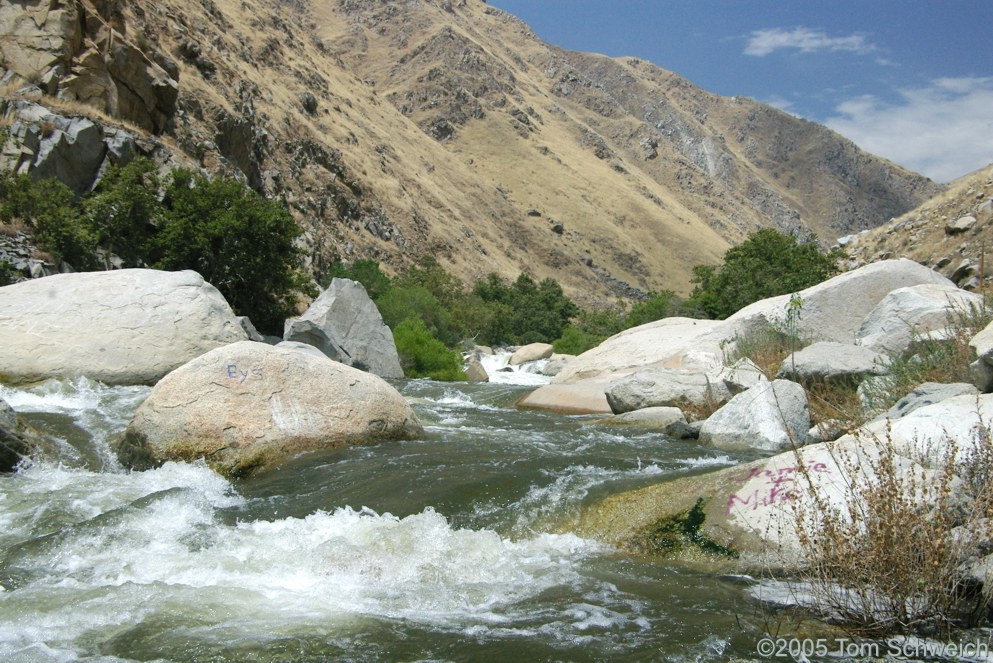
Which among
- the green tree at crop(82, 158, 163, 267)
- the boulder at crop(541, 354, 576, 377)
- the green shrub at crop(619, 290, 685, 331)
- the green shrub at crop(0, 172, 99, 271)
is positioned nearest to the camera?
the green shrub at crop(0, 172, 99, 271)

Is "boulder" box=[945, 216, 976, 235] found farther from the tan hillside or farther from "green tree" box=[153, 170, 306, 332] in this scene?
"green tree" box=[153, 170, 306, 332]

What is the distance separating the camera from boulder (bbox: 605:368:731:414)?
42.6 feet

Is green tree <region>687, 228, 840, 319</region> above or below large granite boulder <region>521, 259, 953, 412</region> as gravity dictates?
above

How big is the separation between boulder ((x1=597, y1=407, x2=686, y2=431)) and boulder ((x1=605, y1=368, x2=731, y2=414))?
510mm

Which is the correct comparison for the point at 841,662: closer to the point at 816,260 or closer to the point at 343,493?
the point at 343,493

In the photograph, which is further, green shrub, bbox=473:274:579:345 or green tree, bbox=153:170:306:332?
green shrub, bbox=473:274:579:345

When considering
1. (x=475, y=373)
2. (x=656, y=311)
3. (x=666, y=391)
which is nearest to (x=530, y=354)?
(x=475, y=373)

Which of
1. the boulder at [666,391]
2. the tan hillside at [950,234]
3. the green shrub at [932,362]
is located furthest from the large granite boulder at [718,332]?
the tan hillside at [950,234]

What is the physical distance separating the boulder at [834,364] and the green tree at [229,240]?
17.5 m

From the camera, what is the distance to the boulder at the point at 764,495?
523 cm

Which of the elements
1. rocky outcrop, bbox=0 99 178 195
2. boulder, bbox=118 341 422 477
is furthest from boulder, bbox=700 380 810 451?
rocky outcrop, bbox=0 99 178 195

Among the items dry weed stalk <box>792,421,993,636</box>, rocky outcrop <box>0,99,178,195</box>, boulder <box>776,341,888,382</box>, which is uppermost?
rocky outcrop <box>0,99,178,195</box>

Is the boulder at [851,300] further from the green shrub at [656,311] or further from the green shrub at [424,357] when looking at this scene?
the green shrub at [656,311]

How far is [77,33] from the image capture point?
28547 millimetres
